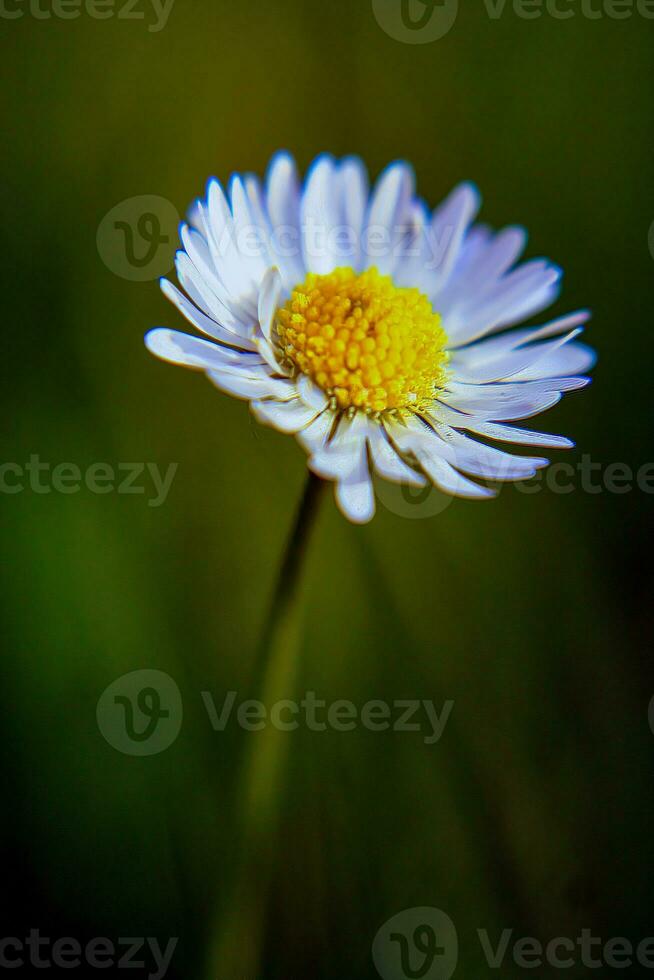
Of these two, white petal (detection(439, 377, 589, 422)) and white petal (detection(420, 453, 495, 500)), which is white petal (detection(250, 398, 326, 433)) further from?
white petal (detection(439, 377, 589, 422))

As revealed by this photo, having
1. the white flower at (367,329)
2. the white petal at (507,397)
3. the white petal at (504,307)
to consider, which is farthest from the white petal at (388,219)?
the white petal at (507,397)

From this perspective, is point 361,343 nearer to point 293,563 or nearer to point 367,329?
point 367,329

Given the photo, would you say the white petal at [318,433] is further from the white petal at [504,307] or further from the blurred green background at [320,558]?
the blurred green background at [320,558]

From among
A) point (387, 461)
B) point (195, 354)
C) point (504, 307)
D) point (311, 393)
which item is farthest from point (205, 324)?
point (504, 307)

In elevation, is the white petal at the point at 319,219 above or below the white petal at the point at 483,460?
above

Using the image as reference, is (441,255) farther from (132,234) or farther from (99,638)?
(99,638)
